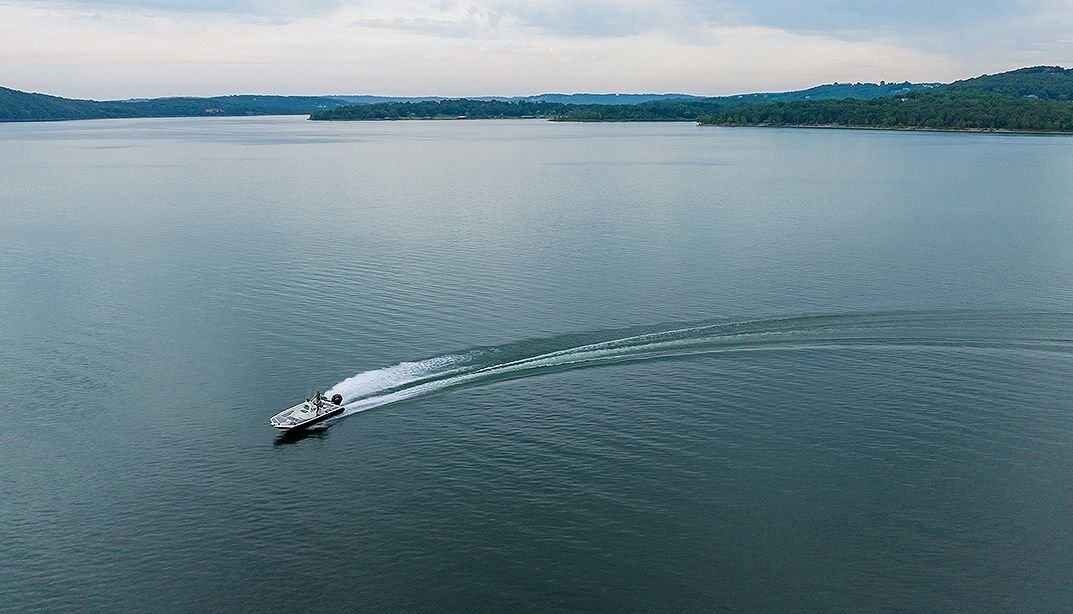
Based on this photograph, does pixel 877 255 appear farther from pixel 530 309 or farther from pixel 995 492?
pixel 995 492

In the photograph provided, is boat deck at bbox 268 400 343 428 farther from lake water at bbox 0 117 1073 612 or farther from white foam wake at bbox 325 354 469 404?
white foam wake at bbox 325 354 469 404

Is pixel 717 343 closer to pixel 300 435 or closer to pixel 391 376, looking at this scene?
pixel 391 376

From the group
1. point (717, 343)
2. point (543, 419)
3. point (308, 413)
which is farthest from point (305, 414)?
point (717, 343)

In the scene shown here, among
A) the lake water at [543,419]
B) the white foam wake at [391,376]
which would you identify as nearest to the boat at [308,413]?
the lake water at [543,419]

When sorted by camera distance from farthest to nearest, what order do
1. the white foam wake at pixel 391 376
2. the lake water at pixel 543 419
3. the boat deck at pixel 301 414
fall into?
the white foam wake at pixel 391 376 < the boat deck at pixel 301 414 < the lake water at pixel 543 419

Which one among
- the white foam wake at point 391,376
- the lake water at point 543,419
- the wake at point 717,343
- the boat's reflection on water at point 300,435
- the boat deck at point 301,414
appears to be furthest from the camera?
the wake at point 717,343

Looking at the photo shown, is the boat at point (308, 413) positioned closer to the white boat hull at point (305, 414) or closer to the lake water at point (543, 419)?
the white boat hull at point (305, 414)

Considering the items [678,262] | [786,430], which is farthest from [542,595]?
[678,262]
